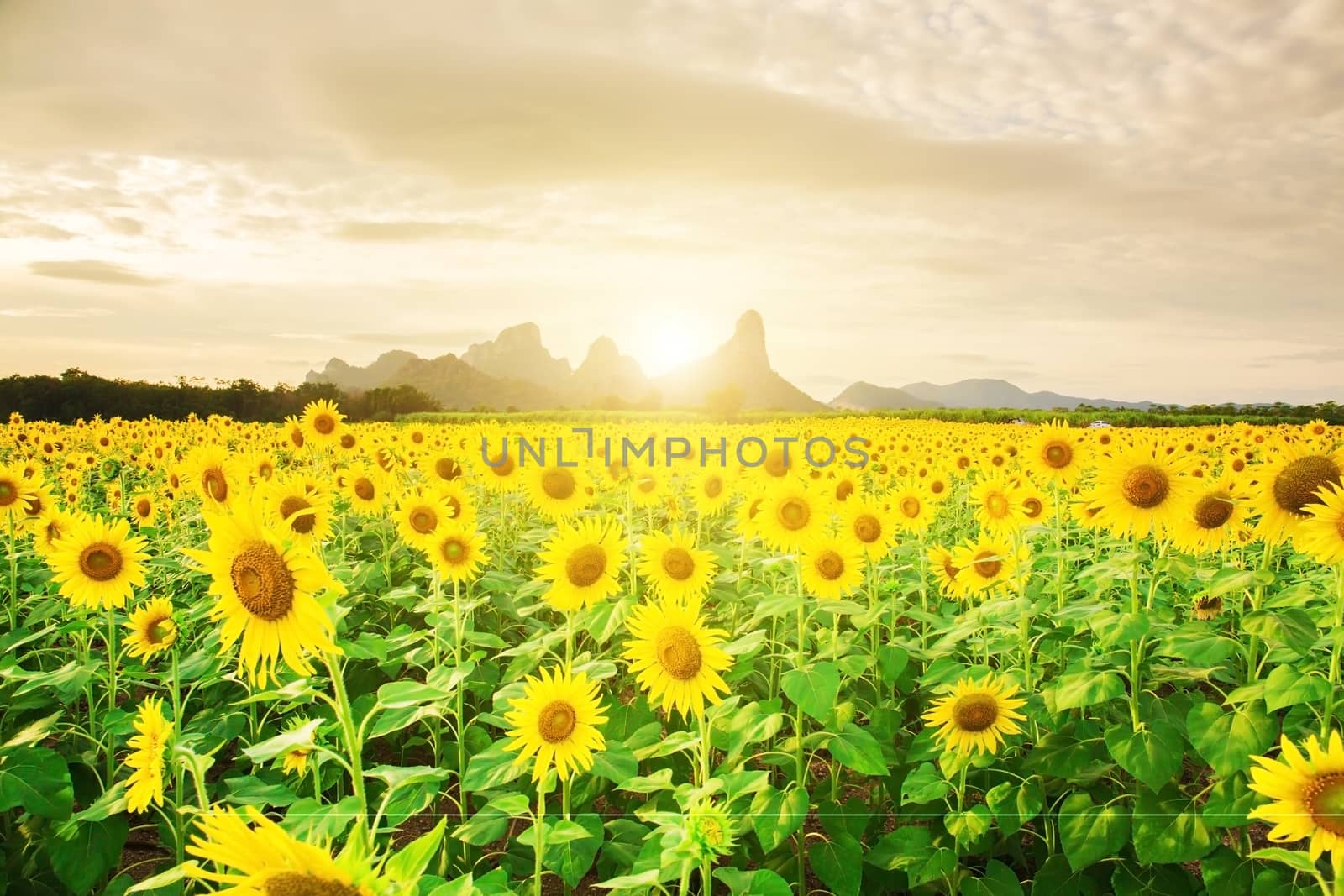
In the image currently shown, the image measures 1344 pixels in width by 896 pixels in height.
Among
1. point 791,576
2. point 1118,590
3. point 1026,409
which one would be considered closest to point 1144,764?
point 791,576

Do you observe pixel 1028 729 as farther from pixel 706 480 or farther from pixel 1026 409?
pixel 1026 409

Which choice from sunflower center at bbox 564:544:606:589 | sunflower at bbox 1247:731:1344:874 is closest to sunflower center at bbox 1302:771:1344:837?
sunflower at bbox 1247:731:1344:874

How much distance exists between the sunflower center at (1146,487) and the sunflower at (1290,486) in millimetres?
375

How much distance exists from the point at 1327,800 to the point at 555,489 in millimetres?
4763

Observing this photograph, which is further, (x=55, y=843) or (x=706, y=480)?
(x=706, y=480)

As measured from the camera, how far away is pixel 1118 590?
720cm

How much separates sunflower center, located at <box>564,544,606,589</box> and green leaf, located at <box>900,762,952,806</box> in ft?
6.00

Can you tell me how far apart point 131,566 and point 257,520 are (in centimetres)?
267

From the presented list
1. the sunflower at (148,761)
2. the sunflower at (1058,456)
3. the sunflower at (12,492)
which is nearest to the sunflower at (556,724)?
the sunflower at (148,761)

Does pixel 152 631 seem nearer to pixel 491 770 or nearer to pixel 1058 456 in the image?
pixel 491 770

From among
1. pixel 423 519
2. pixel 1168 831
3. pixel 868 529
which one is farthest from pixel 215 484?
pixel 1168 831

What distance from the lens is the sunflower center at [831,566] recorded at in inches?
171

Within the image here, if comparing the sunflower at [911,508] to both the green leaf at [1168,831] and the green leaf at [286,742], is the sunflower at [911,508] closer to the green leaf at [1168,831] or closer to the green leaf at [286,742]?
the green leaf at [1168,831]

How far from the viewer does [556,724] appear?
9.37 ft
